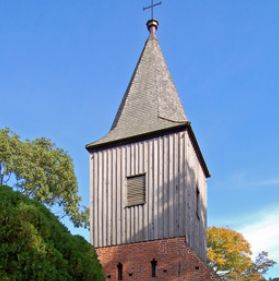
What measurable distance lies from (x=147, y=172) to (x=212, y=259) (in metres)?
20.4

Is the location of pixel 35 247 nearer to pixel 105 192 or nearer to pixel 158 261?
pixel 158 261

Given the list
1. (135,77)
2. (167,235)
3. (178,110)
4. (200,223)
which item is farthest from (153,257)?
(135,77)

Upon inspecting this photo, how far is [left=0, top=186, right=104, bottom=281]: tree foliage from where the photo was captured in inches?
369

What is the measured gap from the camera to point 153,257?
601 inches

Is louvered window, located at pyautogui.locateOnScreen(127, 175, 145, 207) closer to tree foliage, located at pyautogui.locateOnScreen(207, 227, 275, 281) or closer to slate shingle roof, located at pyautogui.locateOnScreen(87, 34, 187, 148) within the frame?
slate shingle roof, located at pyautogui.locateOnScreen(87, 34, 187, 148)

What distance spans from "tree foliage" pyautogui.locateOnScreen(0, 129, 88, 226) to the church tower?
9.83 metres

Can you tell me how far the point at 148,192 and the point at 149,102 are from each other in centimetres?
360

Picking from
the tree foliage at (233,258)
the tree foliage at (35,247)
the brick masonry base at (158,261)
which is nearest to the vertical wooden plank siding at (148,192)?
the brick masonry base at (158,261)

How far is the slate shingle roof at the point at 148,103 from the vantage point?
1722cm

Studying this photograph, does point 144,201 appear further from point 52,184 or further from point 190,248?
point 52,184

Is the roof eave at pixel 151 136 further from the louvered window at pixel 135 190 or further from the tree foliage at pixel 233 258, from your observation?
the tree foliage at pixel 233 258

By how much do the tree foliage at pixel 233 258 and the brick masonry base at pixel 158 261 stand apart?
20.0 meters

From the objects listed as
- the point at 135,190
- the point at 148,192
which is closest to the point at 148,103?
the point at 135,190

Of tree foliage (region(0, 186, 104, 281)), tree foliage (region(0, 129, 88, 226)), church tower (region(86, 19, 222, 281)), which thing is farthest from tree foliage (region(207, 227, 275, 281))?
tree foliage (region(0, 186, 104, 281))
